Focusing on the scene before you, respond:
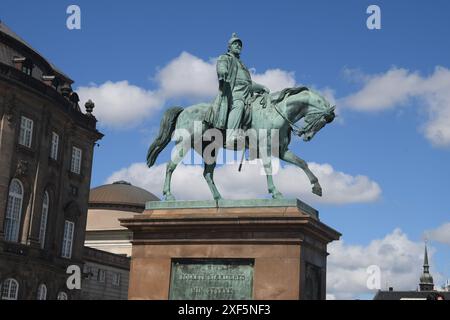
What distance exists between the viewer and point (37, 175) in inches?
1903

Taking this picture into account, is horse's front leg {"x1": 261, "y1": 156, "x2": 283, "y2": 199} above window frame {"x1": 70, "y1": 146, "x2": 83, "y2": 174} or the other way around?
the other way around

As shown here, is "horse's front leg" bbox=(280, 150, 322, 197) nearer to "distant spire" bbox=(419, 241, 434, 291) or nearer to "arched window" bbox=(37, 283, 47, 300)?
"arched window" bbox=(37, 283, 47, 300)

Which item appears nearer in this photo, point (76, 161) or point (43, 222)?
point (43, 222)

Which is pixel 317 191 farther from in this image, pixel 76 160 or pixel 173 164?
pixel 76 160

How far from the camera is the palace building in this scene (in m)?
45.7

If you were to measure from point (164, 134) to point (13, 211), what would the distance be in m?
31.5

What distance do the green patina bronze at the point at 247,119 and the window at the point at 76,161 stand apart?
39.3 m

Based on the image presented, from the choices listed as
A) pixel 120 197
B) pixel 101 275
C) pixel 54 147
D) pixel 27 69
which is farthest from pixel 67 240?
pixel 120 197

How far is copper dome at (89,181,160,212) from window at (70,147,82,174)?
19.6 meters

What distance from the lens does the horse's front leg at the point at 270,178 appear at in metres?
15.6

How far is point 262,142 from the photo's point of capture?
53.0 feet

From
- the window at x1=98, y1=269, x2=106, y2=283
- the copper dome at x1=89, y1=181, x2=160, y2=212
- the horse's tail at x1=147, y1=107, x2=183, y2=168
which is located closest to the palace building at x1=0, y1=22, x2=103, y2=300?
the window at x1=98, y1=269, x2=106, y2=283

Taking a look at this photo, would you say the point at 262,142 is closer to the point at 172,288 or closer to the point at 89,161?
the point at 172,288
